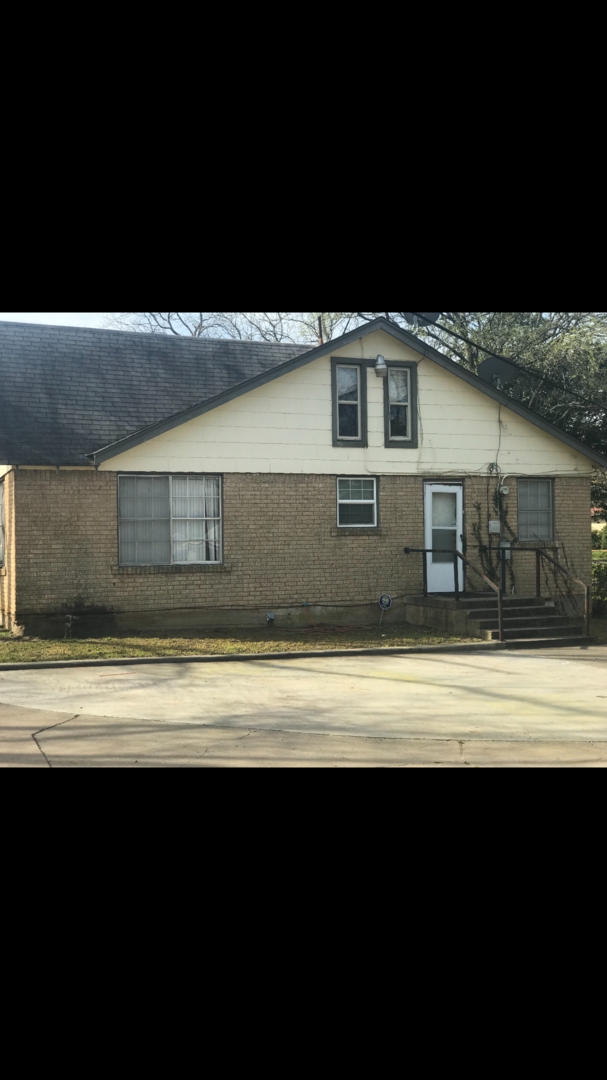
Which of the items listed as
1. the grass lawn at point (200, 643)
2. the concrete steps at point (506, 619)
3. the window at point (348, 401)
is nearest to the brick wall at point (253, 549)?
the grass lawn at point (200, 643)

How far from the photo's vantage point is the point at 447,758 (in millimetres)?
7789

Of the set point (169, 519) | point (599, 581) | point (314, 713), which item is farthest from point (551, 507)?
point (314, 713)

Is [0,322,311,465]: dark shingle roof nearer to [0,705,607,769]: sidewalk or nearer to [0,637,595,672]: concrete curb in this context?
[0,637,595,672]: concrete curb

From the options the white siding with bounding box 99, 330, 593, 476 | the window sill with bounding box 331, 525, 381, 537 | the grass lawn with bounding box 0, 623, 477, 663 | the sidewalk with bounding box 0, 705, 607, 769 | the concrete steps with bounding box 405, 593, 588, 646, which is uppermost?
the white siding with bounding box 99, 330, 593, 476

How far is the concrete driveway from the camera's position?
7.91 m

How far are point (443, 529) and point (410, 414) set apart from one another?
2.38m

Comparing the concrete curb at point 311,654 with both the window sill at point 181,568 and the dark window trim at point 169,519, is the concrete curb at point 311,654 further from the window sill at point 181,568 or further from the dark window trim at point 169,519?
the dark window trim at point 169,519

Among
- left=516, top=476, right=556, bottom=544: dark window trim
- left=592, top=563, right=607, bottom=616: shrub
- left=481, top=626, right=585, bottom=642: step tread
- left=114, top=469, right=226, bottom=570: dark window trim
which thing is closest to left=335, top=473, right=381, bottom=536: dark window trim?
left=114, top=469, right=226, bottom=570: dark window trim

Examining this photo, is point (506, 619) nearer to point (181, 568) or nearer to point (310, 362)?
point (181, 568)

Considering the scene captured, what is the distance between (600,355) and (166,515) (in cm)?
1362

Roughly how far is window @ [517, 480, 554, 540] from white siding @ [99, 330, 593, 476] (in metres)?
0.32

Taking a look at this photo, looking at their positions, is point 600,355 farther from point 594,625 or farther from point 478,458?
point 594,625
